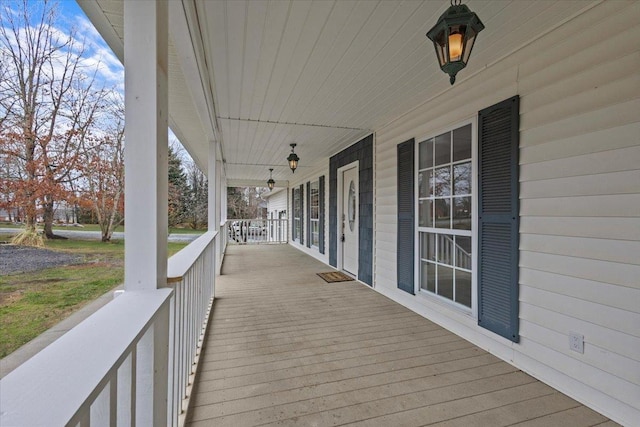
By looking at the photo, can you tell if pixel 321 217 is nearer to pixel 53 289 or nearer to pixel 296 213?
pixel 296 213

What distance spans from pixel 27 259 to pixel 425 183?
135 inches

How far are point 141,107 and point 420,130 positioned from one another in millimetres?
3101

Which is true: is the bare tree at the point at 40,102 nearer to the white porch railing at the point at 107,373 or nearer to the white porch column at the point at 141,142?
the white porch column at the point at 141,142

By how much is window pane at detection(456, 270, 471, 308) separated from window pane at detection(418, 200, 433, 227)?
2.19ft

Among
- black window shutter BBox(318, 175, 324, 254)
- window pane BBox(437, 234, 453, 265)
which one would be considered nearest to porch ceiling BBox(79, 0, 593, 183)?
window pane BBox(437, 234, 453, 265)

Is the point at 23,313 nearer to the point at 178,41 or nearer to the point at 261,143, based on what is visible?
the point at 178,41

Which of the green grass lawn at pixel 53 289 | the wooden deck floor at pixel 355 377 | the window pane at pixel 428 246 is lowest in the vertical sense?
the wooden deck floor at pixel 355 377

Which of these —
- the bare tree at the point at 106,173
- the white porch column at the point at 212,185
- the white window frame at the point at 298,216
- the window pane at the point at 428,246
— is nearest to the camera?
the bare tree at the point at 106,173

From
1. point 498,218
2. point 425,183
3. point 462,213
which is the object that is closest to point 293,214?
point 425,183

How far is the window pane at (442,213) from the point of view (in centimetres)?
311

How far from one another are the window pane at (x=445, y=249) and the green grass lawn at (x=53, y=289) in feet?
9.48

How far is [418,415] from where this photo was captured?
1.77 metres

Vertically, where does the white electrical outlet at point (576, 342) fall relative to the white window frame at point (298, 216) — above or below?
below

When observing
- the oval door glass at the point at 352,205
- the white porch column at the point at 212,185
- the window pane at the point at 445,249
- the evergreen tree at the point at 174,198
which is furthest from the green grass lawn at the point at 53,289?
the oval door glass at the point at 352,205
